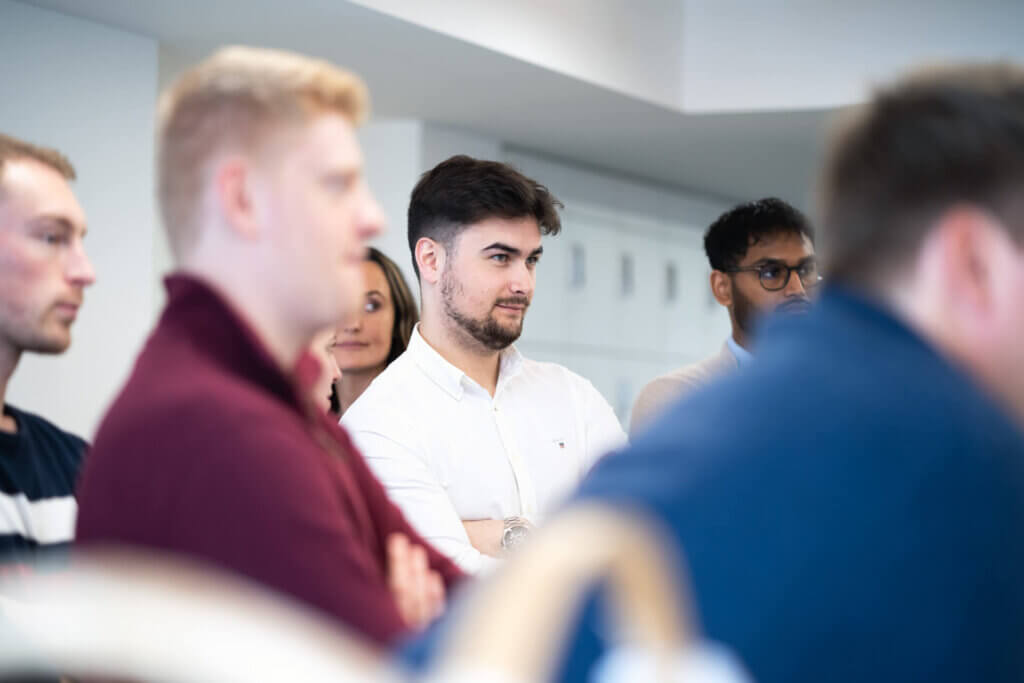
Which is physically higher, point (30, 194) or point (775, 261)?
point (775, 261)

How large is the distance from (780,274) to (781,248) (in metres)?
0.09

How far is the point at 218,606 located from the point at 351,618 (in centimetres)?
64

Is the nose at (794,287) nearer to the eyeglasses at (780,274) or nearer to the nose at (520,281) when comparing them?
the eyeglasses at (780,274)

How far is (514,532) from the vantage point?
2.54m

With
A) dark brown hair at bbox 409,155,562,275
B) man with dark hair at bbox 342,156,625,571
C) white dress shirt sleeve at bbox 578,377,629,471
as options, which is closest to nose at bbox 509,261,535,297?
man with dark hair at bbox 342,156,625,571

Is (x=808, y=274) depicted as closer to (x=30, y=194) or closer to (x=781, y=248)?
(x=781, y=248)

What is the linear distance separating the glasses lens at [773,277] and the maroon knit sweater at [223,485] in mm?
2941

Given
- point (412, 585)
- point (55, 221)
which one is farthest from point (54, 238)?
point (412, 585)

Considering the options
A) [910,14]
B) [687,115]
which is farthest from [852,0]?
[687,115]

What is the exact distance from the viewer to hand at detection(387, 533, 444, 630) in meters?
1.16

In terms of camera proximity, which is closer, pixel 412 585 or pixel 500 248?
pixel 412 585

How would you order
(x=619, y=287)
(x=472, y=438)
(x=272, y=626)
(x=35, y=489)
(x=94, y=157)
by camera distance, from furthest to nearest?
1. (x=619, y=287)
2. (x=94, y=157)
3. (x=472, y=438)
4. (x=35, y=489)
5. (x=272, y=626)

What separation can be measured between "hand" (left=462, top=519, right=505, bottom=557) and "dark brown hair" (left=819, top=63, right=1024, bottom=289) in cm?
173

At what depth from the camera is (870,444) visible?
699 millimetres
